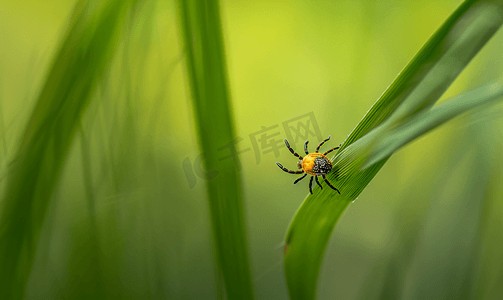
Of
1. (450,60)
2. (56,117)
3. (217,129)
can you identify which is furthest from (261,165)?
(450,60)

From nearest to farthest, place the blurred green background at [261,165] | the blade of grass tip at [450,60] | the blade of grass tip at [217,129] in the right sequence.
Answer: the blade of grass tip at [450,60]
the blade of grass tip at [217,129]
the blurred green background at [261,165]

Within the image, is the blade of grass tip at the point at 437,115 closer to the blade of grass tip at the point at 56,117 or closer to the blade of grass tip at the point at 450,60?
the blade of grass tip at the point at 450,60

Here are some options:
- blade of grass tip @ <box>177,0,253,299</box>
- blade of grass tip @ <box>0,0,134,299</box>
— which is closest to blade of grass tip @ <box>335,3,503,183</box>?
blade of grass tip @ <box>177,0,253,299</box>

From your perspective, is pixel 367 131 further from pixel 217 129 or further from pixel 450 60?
pixel 217 129

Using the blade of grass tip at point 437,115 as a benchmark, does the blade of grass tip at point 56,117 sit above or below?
above

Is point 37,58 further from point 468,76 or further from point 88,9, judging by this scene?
point 468,76

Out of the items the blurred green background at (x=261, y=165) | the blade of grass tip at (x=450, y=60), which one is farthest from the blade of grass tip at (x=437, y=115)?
the blurred green background at (x=261, y=165)

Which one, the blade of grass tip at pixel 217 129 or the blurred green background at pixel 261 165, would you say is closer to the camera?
the blade of grass tip at pixel 217 129
